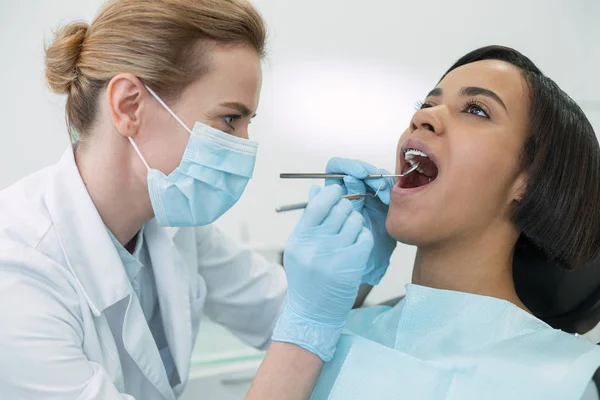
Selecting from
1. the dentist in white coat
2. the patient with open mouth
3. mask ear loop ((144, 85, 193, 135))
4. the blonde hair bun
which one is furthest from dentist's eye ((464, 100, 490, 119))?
the blonde hair bun

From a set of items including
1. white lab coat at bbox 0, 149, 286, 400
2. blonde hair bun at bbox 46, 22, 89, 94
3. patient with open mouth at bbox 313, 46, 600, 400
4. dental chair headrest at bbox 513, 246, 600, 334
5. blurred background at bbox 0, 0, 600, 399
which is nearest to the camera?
white lab coat at bbox 0, 149, 286, 400

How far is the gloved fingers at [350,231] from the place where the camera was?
1023mm

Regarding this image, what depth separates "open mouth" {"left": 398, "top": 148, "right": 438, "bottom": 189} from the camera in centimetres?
122

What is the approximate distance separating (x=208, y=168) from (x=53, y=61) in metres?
0.44

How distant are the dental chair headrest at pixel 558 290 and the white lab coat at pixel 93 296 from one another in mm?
659

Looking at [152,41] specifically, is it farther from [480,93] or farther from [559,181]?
[559,181]

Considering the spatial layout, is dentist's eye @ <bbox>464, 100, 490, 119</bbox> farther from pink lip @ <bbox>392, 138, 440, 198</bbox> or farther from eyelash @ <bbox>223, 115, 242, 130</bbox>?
eyelash @ <bbox>223, 115, 242, 130</bbox>

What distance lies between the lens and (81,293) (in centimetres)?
110

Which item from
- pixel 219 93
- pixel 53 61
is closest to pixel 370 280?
pixel 219 93

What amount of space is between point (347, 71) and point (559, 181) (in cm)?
116

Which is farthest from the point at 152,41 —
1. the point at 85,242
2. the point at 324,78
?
the point at 324,78

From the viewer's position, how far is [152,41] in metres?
1.09

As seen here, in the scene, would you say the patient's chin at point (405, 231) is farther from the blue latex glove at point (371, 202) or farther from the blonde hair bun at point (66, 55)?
the blonde hair bun at point (66, 55)

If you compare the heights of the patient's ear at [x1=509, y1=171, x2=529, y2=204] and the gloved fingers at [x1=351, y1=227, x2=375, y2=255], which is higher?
the patient's ear at [x1=509, y1=171, x2=529, y2=204]
